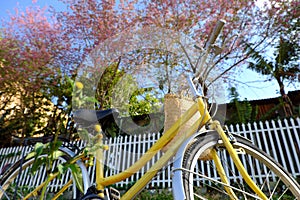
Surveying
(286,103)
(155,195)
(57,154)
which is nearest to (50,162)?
(57,154)

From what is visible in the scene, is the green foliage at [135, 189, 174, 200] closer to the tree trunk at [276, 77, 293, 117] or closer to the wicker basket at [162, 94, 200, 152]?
the wicker basket at [162, 94, 200, 152]

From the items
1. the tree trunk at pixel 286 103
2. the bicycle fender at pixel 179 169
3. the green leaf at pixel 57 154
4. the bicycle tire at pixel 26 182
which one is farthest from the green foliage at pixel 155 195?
the tree trunk at pixel 286 103

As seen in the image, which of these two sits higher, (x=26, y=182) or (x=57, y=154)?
(x=57, y=154)

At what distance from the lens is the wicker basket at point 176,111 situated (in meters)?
1.06

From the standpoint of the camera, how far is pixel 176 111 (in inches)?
44.6

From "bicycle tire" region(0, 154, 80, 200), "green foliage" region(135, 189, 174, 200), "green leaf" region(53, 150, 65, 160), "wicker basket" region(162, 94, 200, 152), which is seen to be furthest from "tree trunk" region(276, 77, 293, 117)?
"green leaf" region(53, 150, 65, 160)

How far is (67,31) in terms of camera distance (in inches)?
190

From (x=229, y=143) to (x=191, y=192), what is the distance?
1.07 feet

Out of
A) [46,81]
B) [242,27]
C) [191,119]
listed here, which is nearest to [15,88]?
[46,81]

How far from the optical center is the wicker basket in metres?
1.06

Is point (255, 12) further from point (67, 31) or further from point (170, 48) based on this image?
point (170, 48)

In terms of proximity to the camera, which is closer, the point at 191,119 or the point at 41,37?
the point at 191,119

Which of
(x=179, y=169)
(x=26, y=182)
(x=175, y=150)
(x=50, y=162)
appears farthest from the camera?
(x=26, y=182)

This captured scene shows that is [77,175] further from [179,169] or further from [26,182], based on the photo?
[26,182]
